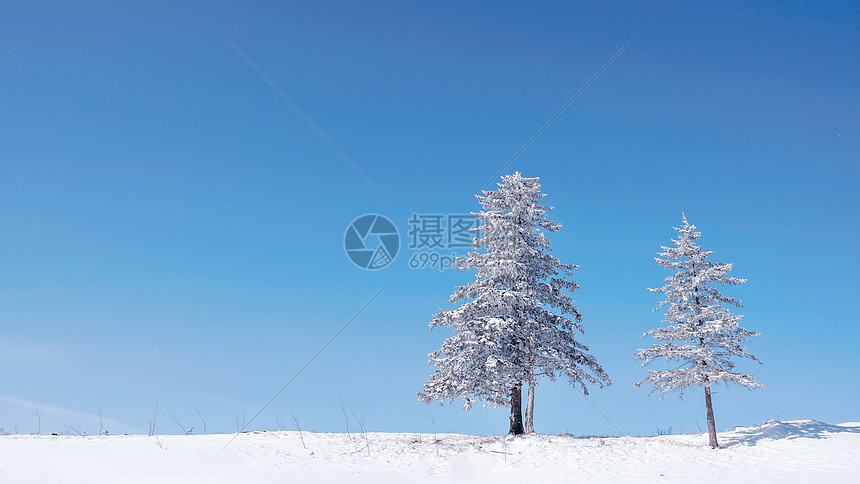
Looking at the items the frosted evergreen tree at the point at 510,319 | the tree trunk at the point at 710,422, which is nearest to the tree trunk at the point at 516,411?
the frosted evergreen tree at the point at 510,319

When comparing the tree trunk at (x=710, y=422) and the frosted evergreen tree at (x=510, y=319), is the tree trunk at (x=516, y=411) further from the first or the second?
the tree trunk at (x=710, y=422)

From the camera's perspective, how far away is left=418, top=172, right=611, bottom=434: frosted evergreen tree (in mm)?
22641

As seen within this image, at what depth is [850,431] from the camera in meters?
24.9

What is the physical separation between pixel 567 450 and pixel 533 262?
8.73 meters

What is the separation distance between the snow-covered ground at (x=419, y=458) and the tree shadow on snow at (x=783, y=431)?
138mm

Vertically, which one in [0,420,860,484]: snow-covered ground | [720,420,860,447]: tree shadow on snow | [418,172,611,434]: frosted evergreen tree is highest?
[418,172,611,434]: frosted evergreen tree

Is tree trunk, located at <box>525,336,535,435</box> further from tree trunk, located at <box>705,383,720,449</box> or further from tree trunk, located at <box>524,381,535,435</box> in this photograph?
tree trunk, located at <box>705,383,720,449</box>

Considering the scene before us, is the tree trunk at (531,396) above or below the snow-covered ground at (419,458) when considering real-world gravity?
above

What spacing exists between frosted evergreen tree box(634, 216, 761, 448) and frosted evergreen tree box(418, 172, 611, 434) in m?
3.73

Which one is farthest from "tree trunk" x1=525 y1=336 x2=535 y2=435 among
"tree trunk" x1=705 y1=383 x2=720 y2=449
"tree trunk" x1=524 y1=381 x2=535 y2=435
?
"tree trunk" x1=705 y1=383 x2=720 y2=449

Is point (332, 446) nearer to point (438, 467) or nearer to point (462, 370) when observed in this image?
point (438, 467)

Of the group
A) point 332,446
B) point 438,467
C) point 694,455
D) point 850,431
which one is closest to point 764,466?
point 694,455

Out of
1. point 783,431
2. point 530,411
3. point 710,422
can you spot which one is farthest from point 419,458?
point 783,431

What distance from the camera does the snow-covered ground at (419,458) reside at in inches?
556
